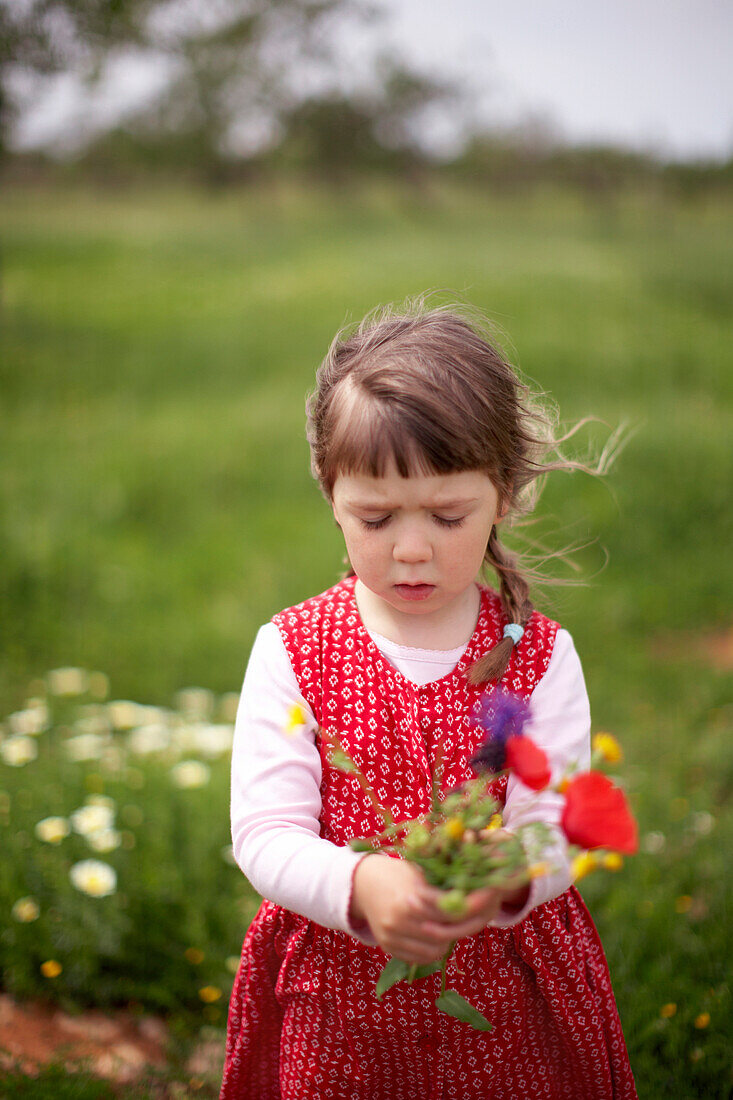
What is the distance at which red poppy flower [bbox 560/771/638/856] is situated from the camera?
0.92 m

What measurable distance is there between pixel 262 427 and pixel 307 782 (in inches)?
220

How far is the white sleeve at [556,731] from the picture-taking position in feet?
4.23

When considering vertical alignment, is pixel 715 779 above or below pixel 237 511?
below

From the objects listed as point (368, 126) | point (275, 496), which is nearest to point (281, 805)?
point (275, 496)

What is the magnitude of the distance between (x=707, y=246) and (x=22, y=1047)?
8059 mm

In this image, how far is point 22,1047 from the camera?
2010mm

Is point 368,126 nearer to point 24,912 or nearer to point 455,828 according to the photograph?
point 24,912

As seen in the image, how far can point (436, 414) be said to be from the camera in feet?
4.09

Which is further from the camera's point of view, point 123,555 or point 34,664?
point 123,555

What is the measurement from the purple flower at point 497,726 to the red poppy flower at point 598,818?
149 mm

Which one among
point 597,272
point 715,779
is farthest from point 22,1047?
point 597,272

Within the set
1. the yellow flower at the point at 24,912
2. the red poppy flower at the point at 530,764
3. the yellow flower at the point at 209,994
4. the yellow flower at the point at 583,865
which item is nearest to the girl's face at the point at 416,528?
the red poppy flower at the point at 530,764

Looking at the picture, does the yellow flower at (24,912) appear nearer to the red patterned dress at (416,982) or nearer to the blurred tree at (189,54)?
the red patterned dress at (416,982)

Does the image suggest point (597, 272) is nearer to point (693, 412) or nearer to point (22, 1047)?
point (693, 412)
